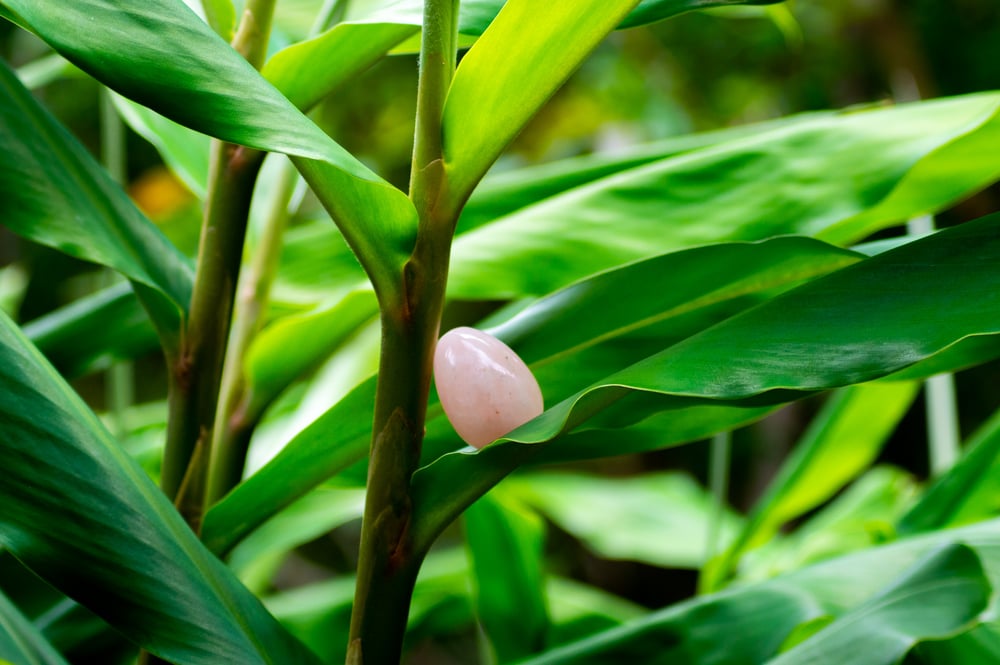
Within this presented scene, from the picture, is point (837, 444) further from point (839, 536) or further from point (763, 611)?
point (763, 611)

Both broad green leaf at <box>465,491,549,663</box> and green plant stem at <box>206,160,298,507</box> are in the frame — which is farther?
broad green leaf at <box>465,491,549,663</box>

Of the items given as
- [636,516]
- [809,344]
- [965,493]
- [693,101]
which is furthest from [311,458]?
[693,101]

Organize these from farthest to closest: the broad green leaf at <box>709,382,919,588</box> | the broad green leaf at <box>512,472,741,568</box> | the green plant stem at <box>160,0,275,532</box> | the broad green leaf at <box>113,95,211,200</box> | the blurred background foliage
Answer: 1. the blurred background foliage
2. the broad green leaf at <box>512,472,741,568</box>
3. the broad green leaf at <box>709,382,919,588</box>
4. the broad green leaf at <box>113,95,211,200</box>
5. the green plant stem at <box>160,0,275,532</box>

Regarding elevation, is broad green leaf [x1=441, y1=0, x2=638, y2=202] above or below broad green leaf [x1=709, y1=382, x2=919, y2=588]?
above

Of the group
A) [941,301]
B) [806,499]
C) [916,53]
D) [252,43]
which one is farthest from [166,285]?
[916,53]

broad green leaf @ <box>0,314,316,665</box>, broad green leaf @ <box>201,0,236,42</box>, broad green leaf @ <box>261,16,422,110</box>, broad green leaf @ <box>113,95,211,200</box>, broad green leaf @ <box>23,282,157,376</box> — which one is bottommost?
broad green leaf @ <box>0,314,316,665</box>

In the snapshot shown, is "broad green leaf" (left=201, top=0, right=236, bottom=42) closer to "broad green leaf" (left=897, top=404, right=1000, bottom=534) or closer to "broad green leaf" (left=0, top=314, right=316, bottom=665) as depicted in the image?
"broad green leaf" (left=0, top=314, right=316, bottom=665)

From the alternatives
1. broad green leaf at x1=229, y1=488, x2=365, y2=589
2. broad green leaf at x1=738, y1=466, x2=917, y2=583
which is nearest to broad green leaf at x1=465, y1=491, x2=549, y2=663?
broad green leaf at x1=229, y1=488, x2=365, y2=589

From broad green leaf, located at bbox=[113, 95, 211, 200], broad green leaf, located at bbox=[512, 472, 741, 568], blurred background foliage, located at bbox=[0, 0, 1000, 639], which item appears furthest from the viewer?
blurred background foliage, located at bbox=[0, 0, 1000, 639]
